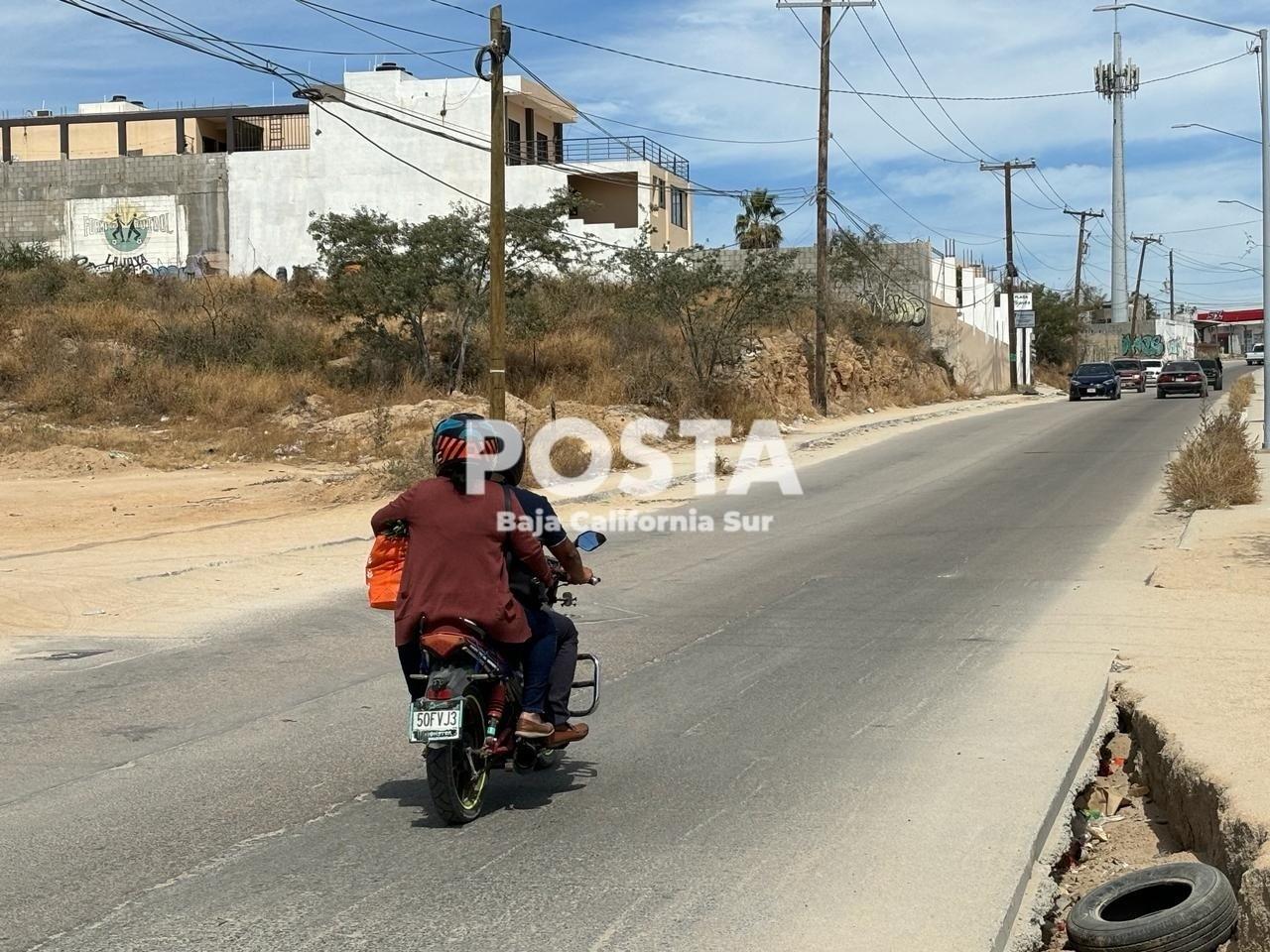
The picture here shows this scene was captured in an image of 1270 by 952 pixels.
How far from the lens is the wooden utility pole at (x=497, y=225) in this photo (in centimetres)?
2094

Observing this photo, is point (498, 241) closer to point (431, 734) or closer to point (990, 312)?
point (431, 734)

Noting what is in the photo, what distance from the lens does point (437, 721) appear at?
560 cm

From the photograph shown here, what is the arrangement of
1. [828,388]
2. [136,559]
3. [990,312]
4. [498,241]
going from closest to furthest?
[136,559] < [498,241] < [828,388] < [990,312]

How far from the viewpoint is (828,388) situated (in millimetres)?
45375

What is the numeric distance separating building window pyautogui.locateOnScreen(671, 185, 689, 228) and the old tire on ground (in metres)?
55.3

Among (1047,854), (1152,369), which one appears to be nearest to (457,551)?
(1047,854)

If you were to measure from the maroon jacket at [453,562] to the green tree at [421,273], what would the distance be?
2679 centimetres

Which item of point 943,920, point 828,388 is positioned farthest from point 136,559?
point 828,388

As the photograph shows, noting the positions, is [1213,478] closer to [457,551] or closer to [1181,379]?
[457,551]

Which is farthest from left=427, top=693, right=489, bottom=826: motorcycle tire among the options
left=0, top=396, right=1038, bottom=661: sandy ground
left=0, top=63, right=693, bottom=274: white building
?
left=0, top=63, right=693, bottom=274: white building

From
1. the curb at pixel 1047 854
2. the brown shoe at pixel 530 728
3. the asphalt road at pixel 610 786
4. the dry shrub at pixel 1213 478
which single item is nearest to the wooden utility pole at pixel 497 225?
the asphalt road at pixel 610 786

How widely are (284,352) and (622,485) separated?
14.3 metres

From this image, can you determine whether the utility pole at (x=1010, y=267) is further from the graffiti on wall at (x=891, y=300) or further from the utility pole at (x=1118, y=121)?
the utility pole at (x=1118, y=121)

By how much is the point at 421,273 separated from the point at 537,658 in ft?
88.7
